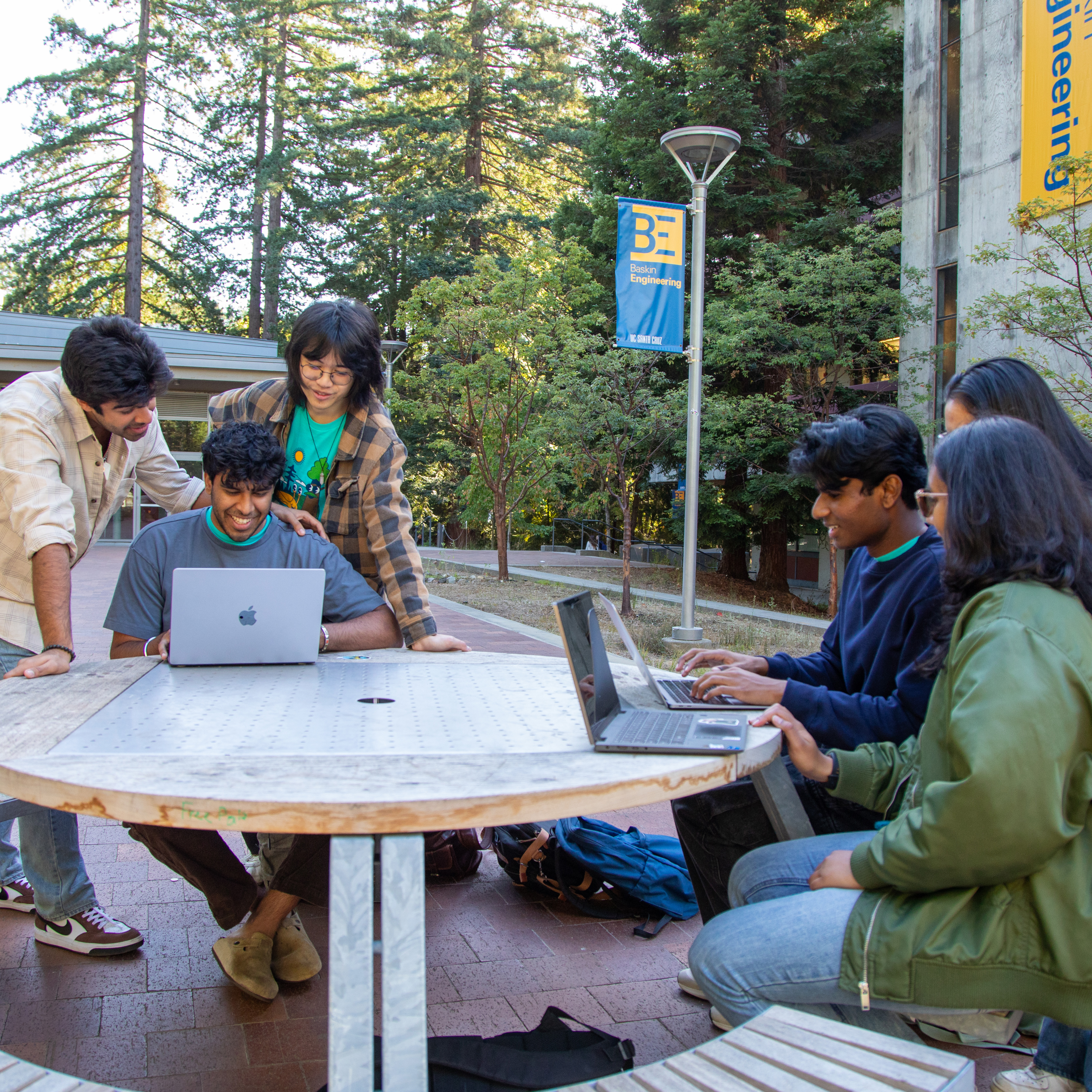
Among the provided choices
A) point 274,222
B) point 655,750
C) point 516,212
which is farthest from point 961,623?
point 274,222

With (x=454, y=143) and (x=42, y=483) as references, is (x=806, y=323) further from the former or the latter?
(x=454, y=143)

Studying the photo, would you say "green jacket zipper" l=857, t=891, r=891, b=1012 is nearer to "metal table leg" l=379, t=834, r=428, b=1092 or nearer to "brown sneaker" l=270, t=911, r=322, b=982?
"metal table leg" l=379, t=834, r=428, b=1092

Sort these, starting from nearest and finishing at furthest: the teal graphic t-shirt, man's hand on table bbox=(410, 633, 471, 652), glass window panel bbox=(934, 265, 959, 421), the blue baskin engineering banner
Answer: man's hand on table bbox=(410, 633, 471, 652)
the teal graphic t-shirt
the blue baskin engineering banner
glass window panel bbox=(934, 265, 959, 421)

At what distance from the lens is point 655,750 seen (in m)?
1.74

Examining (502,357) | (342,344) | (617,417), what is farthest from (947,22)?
(342,344)

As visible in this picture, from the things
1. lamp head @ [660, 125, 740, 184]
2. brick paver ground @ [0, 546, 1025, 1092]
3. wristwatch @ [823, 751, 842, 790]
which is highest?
lamp head @ [660, 125, 740, 184]

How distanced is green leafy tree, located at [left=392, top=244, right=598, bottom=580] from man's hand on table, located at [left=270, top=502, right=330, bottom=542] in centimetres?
1263

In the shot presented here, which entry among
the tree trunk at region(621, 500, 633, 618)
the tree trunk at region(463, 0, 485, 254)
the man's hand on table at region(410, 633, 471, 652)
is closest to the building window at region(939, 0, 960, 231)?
the tree trunk at region(621, 500, 633, 618)

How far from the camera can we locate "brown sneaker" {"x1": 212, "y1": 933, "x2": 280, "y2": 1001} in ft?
8.43

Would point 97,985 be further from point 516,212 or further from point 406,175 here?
point 406,175

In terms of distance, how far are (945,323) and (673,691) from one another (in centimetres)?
1640

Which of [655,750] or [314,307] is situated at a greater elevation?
[314,307]

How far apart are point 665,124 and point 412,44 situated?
1390 centimetres

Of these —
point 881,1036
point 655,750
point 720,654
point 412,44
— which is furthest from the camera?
point 412,44
